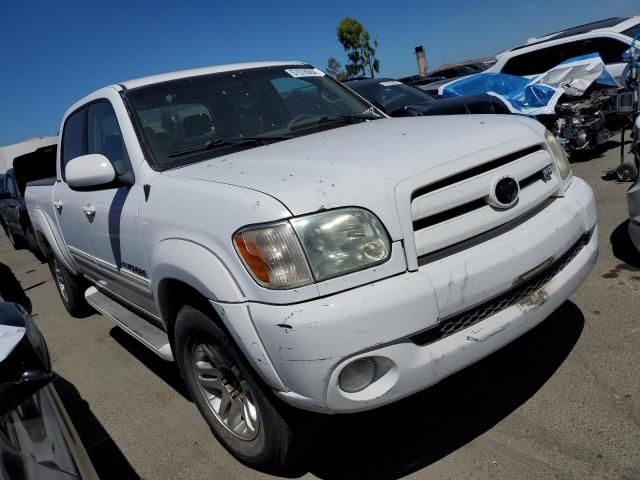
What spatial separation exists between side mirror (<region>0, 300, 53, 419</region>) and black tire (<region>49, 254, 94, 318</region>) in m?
3.56

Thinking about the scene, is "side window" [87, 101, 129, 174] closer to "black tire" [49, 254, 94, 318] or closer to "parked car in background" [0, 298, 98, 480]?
"parked car in background" [0, 298, 98, 480]

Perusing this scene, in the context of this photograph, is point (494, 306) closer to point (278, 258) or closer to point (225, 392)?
point (278, 258)

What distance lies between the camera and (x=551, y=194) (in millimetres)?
2367

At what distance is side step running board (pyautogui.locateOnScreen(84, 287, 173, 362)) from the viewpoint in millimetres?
2789

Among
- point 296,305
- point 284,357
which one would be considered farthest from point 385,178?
point 284,357

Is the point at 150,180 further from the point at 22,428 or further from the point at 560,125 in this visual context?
the point at 560,125

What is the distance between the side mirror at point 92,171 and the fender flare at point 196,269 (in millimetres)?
560

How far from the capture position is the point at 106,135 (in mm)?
3307

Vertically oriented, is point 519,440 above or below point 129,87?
below

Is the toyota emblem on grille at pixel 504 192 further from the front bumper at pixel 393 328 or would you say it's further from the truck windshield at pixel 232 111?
the truck windshield at pixel 232 111

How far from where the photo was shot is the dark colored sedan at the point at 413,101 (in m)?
6.14

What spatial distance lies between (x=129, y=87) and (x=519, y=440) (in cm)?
284

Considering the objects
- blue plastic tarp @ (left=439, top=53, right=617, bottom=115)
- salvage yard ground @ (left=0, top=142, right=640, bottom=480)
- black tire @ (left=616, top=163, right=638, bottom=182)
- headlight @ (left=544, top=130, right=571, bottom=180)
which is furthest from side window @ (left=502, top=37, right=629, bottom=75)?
headlight @ (left=544, top=130, right=571, bottom=180)

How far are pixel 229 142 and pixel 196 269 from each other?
0.99 meters
